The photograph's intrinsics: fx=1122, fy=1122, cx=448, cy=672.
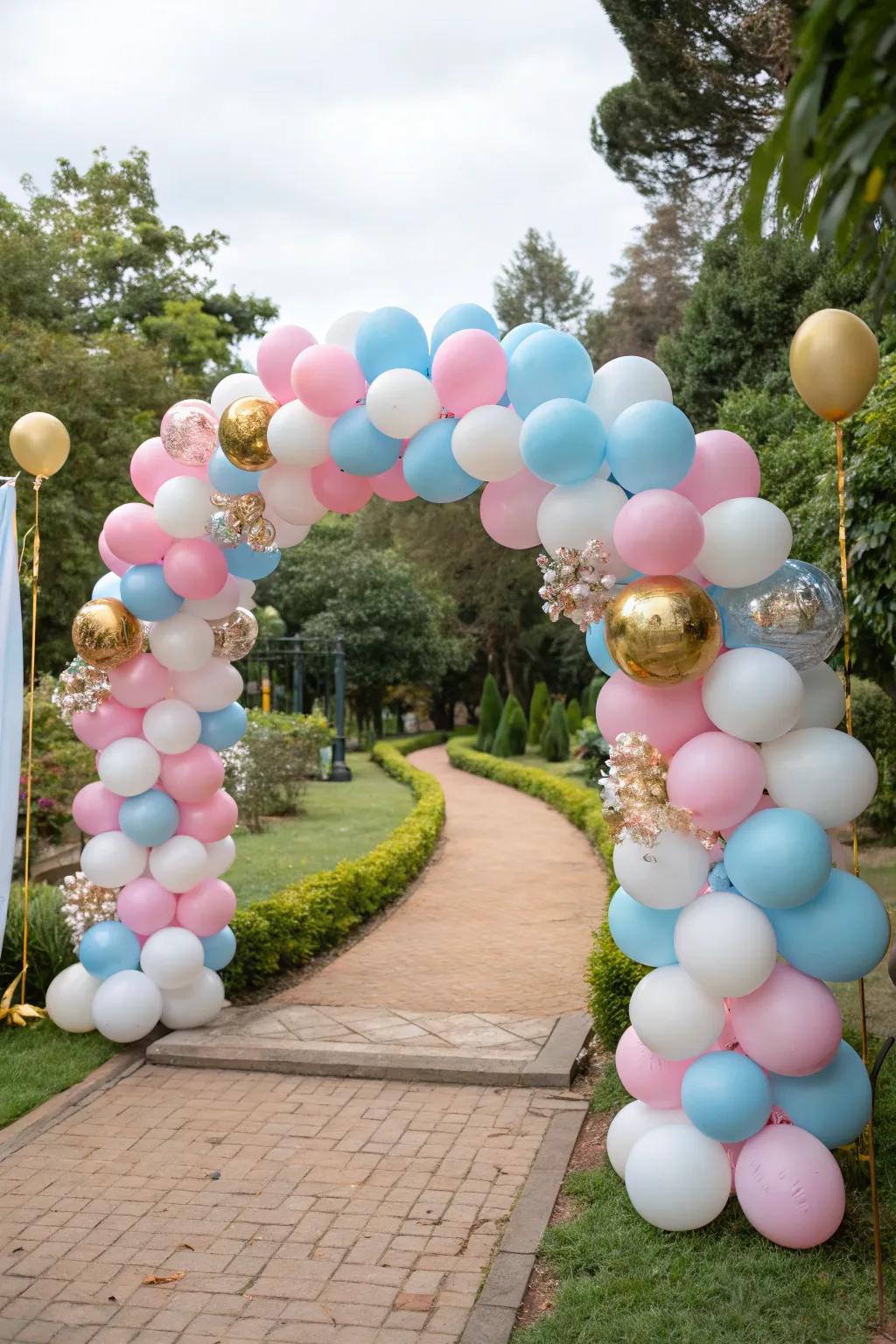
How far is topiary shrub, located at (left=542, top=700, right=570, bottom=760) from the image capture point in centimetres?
2291

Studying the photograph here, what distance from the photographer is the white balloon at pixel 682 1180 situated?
3822 mm

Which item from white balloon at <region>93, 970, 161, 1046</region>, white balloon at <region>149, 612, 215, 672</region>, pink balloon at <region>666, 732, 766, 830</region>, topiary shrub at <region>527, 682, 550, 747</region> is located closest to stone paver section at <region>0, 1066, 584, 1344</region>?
white balloon at <region>93, 970, 161, 1046</region>

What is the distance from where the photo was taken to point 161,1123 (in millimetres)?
5301

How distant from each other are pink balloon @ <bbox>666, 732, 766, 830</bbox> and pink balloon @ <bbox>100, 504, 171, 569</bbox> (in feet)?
10.3

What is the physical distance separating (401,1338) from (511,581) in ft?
89.3

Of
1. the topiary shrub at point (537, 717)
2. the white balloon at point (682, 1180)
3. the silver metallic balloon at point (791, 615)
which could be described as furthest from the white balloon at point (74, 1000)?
the topiary shrub at point (537, 717)

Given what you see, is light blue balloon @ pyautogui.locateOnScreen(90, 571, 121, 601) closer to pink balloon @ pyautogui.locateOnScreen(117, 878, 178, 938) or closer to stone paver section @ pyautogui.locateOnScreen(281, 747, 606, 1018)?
pink balloon @ pyautogui.locateOnScreen(117, 878, 178, 938)

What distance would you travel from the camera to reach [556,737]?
22.9m

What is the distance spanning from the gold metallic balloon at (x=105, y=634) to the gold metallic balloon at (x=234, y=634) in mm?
473

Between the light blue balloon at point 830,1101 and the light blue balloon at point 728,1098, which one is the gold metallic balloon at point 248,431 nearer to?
the light blue balloon at point 728,1098

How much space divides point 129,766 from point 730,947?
3.51m

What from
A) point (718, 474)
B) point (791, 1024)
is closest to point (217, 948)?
point (791, 1024)

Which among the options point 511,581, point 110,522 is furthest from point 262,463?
point 511,581

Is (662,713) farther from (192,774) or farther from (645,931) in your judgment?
(192,774)
